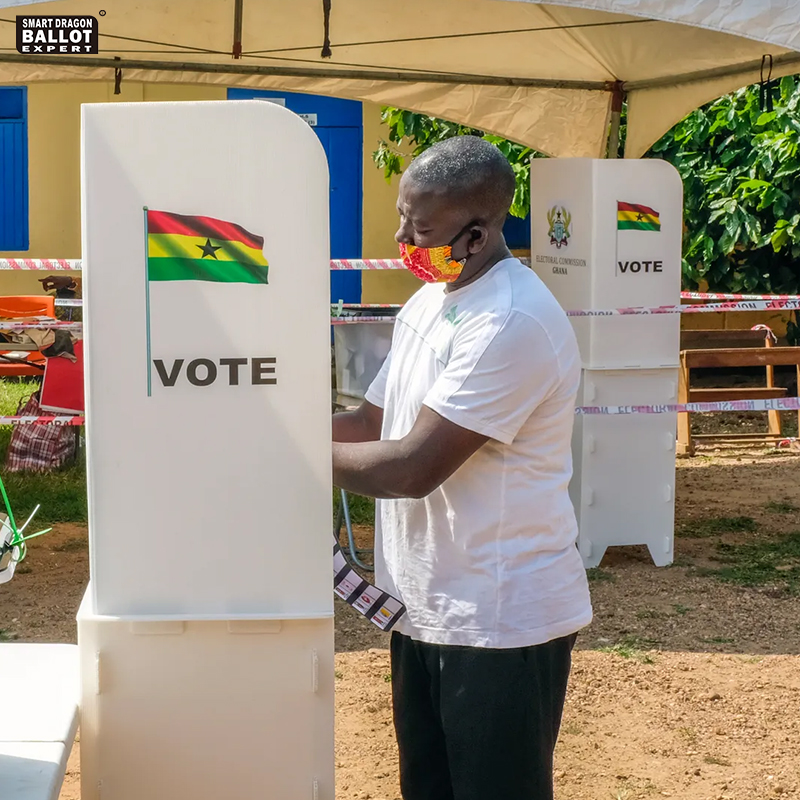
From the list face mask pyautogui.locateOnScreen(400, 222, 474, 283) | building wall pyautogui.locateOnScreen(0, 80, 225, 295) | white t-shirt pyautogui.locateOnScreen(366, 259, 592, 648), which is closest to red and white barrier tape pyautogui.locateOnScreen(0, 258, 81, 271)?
face mask pyautogui.locateOnScreen(400, 222, 474, 283)

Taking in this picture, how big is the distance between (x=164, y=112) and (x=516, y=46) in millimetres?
4757

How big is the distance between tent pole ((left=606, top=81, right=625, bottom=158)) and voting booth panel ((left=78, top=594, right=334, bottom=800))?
16.9 ft

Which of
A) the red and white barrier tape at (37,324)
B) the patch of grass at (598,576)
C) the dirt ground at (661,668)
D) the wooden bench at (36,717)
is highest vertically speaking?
the red and white barrier tape at (37,324)

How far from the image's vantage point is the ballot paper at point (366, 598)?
7.35 feet

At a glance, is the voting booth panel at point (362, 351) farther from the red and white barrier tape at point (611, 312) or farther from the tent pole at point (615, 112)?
the tent pole at point (615, 112)

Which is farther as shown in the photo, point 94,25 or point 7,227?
A: point 7,227

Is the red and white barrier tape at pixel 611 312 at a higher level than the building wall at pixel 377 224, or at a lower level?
lower

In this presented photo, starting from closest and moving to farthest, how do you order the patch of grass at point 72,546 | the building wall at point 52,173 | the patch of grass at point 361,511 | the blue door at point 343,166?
the patch of grass at point 72,546 → the patch of grass at point 361,511 → the building wall at point 52,173 → the blue door at point 343,166

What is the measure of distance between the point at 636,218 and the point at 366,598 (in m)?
3.77

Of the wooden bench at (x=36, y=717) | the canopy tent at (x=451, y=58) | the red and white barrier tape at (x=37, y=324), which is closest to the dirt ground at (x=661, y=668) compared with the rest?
the red and white barrier tape at (x=37, y=324)

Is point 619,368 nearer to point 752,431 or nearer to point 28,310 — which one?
point 28,310

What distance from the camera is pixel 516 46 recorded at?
6262 mm

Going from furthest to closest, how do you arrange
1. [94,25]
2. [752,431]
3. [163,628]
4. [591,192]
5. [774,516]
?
[752,431]
[774,516]
[94,25]
[591,192]
[163,628]

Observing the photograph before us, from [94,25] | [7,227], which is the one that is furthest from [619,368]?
[7,227]
